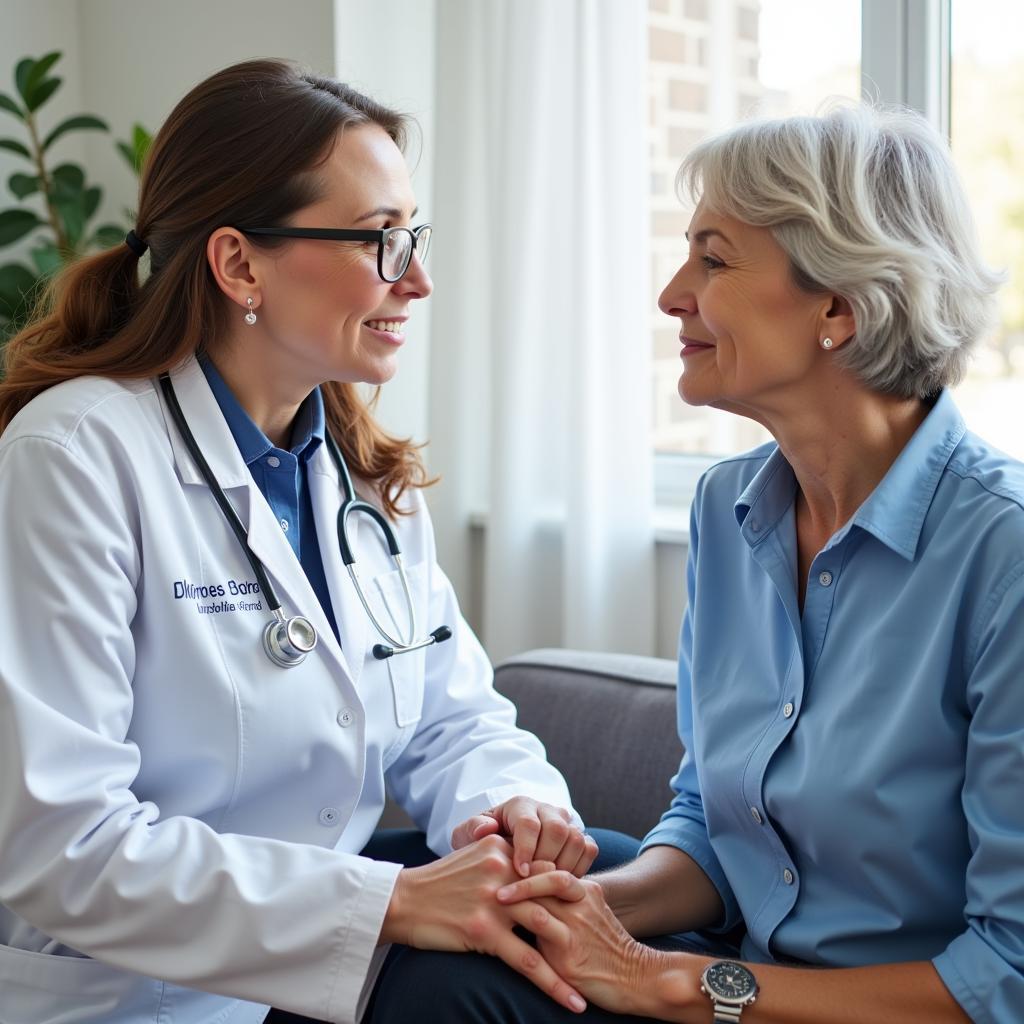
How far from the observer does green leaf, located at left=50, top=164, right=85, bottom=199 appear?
3129mm

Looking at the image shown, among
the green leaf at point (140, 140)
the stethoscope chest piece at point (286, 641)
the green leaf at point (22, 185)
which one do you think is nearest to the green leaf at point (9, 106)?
the green leaf at point (22, 185)

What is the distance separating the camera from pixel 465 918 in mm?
1342

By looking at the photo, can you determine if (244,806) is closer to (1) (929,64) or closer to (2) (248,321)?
(2) (248,321)

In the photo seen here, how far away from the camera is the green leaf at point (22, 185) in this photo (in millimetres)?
3092

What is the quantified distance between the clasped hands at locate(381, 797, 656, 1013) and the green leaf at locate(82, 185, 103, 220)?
2.30m

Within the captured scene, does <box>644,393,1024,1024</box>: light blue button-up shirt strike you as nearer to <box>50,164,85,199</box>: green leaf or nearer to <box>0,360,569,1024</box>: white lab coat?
<box>0,360,569,1024</box>: white lab coat

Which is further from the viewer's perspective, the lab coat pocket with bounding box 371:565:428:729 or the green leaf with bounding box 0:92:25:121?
the green leaf with bounding box 0:92:25:121

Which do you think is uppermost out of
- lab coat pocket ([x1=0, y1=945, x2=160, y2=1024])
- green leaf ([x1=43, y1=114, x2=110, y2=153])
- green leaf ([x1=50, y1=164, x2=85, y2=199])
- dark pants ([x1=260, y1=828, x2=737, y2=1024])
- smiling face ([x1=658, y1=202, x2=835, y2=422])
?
green leaf ([x1=43, y1=114, x2=110, y2=153])

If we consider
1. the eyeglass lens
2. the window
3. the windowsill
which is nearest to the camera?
the eyeglass lens

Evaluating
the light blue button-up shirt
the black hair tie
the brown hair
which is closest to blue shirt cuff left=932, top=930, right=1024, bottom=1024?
the light blue button-up shirt

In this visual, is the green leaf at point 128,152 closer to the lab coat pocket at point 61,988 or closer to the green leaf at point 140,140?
the green leaf at point 140,140

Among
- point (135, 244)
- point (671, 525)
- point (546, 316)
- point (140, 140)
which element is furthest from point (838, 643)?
point (140, 140)

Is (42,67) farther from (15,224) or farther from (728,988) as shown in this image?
(728,988)

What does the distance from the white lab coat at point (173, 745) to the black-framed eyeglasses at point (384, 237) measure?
0.21 m
